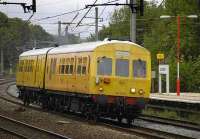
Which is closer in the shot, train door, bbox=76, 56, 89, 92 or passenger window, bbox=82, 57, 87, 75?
train door, bbox=76, 56, 89, 92

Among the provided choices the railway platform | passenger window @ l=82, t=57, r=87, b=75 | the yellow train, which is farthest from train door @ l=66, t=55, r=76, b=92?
the railway platform

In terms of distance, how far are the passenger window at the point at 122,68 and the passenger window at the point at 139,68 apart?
319mm

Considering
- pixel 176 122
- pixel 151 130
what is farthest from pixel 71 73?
pixel 151 130

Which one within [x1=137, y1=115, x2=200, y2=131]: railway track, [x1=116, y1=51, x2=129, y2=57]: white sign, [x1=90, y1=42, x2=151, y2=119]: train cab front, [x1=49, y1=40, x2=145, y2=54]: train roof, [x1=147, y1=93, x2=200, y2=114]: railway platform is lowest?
[x1=137, y1=115, x2=200, y2=131]: railway track

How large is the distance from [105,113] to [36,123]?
2527mm

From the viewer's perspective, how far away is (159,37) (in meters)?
58.7

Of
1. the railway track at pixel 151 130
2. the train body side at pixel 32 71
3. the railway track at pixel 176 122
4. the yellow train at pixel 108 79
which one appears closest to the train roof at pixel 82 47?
the yellow train at pixel 108 79

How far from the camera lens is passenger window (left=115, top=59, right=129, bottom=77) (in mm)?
21891

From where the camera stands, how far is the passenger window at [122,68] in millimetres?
21891

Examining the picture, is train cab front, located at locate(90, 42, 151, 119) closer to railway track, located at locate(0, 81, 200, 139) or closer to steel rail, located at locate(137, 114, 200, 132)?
railway track, located at locate(0, 81, 200, 139)

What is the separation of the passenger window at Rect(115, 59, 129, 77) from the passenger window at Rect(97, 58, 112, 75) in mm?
286

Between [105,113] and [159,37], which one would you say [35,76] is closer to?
[105,113]

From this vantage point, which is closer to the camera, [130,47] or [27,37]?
[130,47]

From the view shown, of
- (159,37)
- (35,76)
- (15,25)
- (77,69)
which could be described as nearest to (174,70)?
(159,37)
